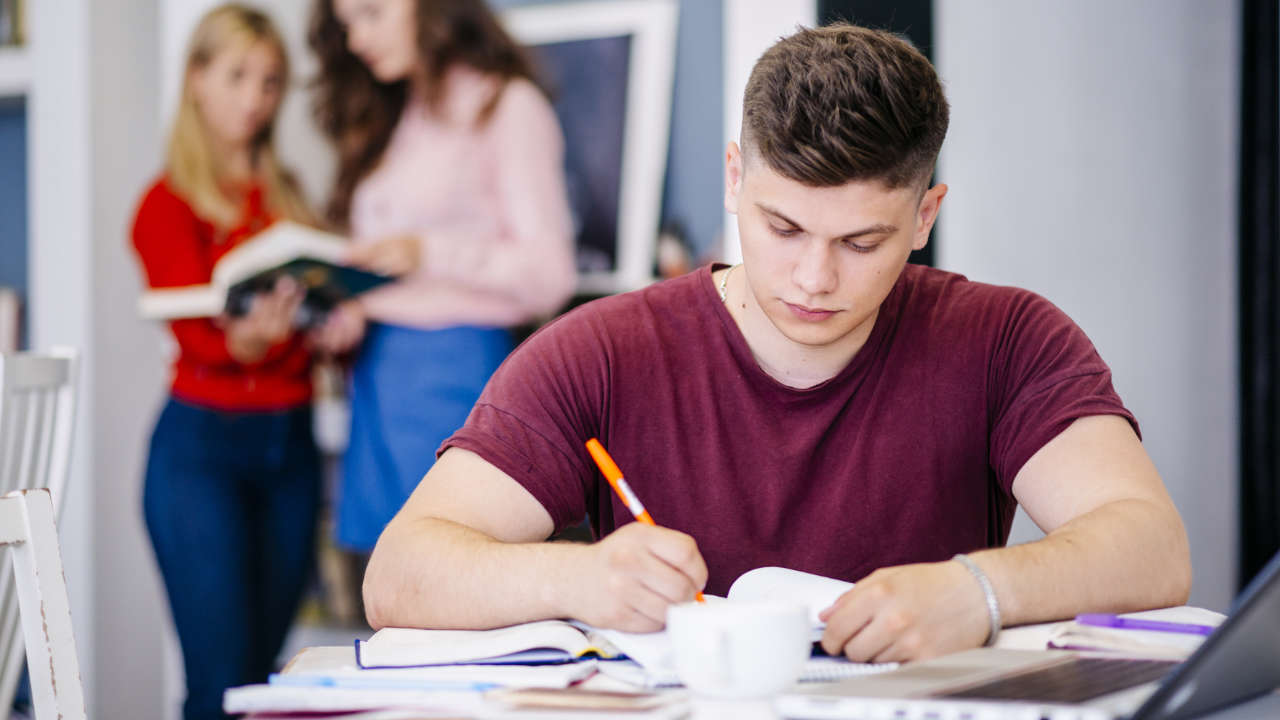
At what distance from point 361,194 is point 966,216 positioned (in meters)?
1.26

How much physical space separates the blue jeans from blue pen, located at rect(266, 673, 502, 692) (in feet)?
6.18

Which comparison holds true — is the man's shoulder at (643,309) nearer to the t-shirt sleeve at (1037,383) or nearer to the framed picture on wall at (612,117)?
the t-shirt sleeve at (1037,383)

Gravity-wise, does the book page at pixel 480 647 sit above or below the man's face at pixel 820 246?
below

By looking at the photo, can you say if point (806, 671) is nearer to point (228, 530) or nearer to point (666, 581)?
point (666, 581)

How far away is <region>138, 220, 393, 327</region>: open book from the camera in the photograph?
96.9 inches

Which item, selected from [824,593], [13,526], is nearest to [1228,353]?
[824,593]

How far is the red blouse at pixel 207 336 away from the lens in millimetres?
2518

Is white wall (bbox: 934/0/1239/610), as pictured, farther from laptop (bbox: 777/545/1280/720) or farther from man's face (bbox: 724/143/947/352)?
laptop (bbox: 777/545/1280/720)

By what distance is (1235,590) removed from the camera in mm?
2123

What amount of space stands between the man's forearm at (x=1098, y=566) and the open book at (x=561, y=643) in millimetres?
137

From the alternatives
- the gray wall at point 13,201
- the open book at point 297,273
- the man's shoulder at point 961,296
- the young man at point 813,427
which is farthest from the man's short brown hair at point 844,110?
the gray wall at point 13,201

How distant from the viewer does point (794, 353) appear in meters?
1.30

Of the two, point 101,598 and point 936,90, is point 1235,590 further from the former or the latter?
point 101,598

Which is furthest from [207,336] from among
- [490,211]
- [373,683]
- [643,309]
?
[373,683]
